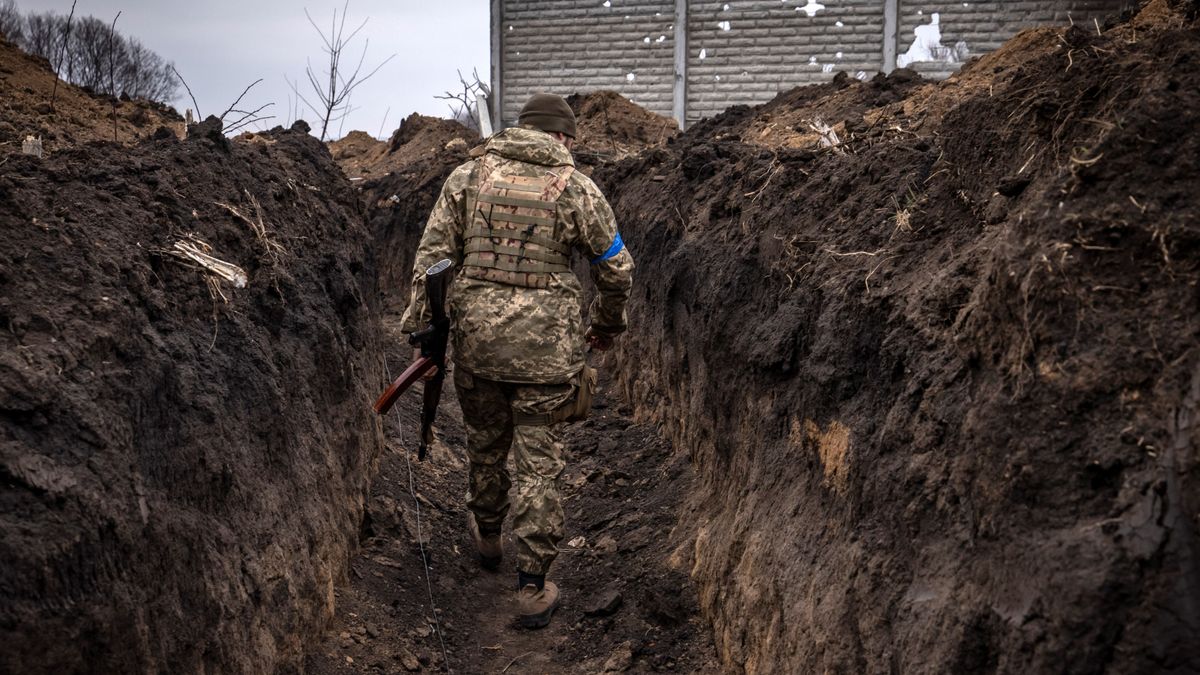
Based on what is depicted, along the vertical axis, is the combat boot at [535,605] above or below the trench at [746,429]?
below

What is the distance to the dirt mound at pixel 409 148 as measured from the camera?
53.7 feet

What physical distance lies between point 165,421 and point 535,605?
2.21 meters

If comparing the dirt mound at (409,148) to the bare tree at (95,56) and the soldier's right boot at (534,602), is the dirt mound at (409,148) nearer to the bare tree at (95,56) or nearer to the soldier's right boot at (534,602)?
the bare tree at (95,56)

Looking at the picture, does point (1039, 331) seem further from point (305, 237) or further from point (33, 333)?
point (305, 237)

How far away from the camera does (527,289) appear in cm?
489

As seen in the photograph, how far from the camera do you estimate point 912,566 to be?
2818 mm

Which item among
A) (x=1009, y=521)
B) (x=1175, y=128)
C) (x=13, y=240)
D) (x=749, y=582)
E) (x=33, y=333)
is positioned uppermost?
(x=1175, y=128)

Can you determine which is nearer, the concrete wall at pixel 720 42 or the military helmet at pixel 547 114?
the military helmet at pixel 547 114

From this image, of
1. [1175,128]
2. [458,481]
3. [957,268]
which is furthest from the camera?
[458,481]

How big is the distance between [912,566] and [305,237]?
3991mm

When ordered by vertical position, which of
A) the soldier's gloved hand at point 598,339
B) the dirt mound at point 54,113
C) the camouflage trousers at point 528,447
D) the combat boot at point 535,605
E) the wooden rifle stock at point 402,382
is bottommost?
the combat boot at point 535,605

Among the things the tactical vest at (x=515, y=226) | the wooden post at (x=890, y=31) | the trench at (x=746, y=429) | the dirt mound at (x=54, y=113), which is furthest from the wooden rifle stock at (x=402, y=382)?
the wooden post at (x=890, y=31)

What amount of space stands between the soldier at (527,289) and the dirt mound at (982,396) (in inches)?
29.9

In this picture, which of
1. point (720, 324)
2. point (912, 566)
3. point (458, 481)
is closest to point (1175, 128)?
point (912, 566)
